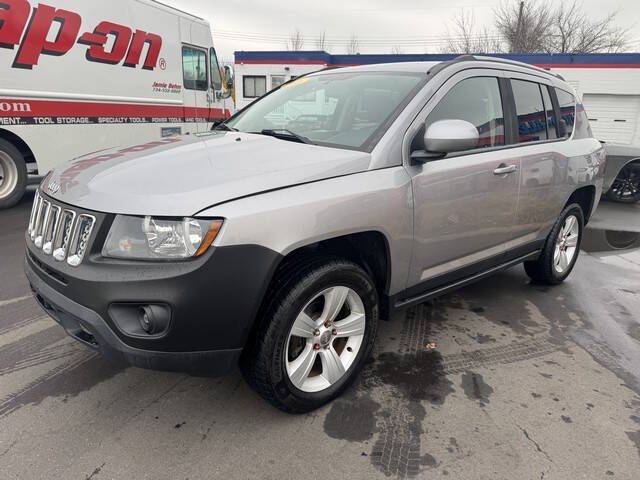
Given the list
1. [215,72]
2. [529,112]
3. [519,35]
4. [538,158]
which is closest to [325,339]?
[538,158]

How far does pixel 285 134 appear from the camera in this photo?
285 cm

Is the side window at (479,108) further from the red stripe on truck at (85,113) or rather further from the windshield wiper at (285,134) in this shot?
the red stripe on truck at (85,113)

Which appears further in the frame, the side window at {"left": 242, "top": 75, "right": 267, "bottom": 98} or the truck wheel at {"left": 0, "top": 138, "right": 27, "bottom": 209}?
the side window at {"left": 242, "top": 75, "right": 267, "bottom": 98}

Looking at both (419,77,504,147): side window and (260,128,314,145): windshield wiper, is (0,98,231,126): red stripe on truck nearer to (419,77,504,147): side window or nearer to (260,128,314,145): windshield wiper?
(260,128,314,145): windshield wiper

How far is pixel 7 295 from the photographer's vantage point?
3.81m

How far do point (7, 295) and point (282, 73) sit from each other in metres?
15.3

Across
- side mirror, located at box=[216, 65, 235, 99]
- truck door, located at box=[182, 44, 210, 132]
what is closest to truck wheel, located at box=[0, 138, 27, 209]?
truck door, located at box=[182, 44, 210, 132]

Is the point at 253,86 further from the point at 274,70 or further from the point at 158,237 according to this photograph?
the point at 158,237

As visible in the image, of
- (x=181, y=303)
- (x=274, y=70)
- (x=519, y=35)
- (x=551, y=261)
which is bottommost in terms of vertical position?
(x=551, y=261)

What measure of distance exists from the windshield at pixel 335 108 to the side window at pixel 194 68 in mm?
6195

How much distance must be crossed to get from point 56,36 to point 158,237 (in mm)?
6382

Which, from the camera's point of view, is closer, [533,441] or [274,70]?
[533,441]

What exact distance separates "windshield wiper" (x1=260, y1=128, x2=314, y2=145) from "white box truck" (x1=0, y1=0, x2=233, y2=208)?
17.1 ft

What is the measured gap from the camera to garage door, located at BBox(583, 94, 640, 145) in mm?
17984
